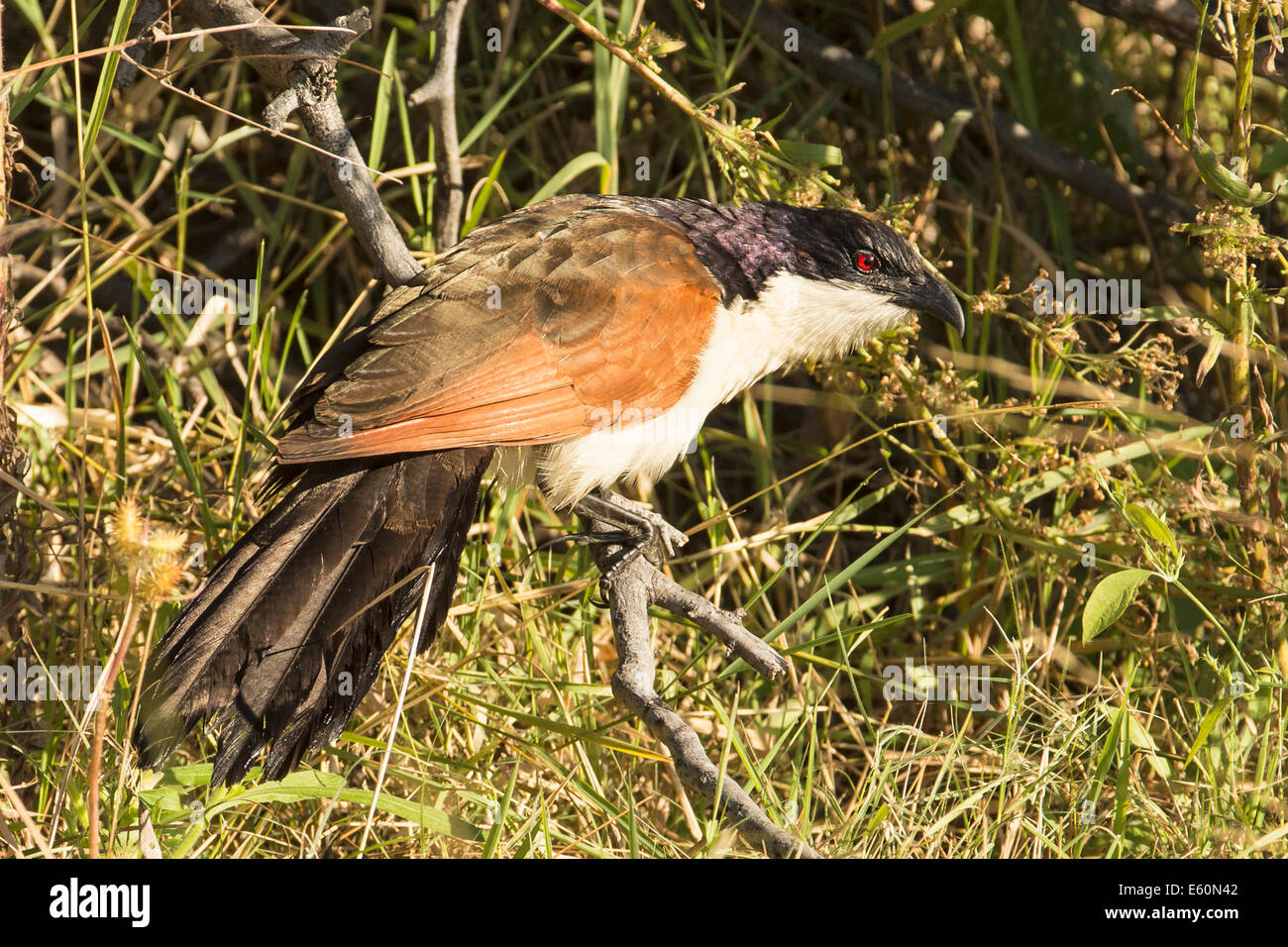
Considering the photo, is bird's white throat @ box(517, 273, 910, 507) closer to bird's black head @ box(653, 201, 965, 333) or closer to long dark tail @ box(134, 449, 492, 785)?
bird's black head @ box(653, 201, 965, 333)

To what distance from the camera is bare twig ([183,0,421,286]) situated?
2576 mm

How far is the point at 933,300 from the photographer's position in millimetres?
2797

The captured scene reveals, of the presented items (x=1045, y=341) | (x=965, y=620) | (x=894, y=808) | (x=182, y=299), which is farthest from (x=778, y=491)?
(x=182, y=299)

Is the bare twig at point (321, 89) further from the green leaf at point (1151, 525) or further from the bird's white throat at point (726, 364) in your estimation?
the green leaf at point (1151, 525)

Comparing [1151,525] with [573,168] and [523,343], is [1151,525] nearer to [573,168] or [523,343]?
[523,343]

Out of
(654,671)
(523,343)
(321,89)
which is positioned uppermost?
(321,89)

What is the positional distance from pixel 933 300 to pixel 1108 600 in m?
0.81

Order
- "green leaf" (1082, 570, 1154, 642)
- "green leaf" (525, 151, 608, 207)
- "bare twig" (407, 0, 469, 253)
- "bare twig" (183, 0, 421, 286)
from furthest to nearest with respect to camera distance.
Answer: "green leaf" (525, 151, 608, 207) < "bare twig" (407, 0, 469, 253) < "bare twig" (183, 0, 421, 286) < "green leaf" (1082, 570, 1154, 642)

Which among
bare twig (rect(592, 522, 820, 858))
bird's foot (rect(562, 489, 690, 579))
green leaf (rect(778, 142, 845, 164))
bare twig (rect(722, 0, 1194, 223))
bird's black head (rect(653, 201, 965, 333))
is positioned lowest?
bare twig (rect(592, 522, 820, 858))

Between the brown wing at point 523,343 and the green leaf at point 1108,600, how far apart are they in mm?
991

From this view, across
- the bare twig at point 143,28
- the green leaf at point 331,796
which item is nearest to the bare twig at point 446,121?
the bare twig at point 143,28

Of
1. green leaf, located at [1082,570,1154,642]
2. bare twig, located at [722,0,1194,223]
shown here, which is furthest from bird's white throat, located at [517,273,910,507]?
bare twig, located at [722,0,1194,223]

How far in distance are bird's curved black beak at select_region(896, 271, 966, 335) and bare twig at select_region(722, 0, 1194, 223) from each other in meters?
1.13

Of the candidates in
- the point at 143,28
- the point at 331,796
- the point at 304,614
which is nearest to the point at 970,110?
the point at 143,28
